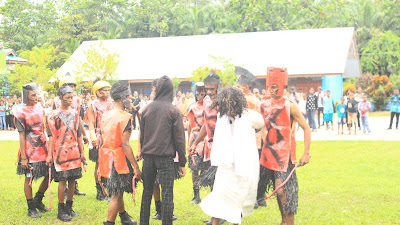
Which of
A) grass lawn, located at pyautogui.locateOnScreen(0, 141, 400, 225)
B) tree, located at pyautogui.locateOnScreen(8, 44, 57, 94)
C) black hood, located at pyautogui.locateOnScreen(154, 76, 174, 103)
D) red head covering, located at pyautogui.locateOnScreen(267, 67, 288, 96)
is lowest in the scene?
grass lawn, located at pyautogui.locateOnScreen(0, 141, 400, 225)

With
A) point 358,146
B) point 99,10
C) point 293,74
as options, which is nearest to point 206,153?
point 358,146

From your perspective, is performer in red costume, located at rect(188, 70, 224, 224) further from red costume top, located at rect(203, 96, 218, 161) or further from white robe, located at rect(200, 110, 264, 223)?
white robe, located at rect(200, 110, 264, 223)

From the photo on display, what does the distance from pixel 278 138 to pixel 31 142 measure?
381 centimetres

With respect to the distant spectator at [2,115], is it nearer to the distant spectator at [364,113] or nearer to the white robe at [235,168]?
the distant spectator at [364,113]

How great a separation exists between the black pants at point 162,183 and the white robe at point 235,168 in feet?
1.58

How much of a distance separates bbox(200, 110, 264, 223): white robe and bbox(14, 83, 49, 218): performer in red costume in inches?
120

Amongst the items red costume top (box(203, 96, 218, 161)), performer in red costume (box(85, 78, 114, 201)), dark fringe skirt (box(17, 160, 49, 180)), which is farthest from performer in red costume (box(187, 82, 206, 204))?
dark fringe skirt (box(17, 160, 49, 180))

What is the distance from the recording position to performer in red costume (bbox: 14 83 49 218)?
7352 millimetres

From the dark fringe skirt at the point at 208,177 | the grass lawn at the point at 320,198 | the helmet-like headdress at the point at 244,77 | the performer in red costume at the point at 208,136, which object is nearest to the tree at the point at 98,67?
the grass lawn at the point at 320,198

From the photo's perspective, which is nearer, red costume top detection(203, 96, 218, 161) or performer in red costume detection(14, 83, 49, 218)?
red costume top detection(203, 96, 218, 161)

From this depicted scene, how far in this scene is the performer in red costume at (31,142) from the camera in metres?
7.35

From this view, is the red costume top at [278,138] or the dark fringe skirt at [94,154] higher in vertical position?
the red costume top at [278,138]

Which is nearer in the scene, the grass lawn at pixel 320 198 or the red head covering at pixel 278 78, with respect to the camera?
the red head covering at pixel 278 78

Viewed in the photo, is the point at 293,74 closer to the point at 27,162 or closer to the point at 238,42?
the point at 238,42
